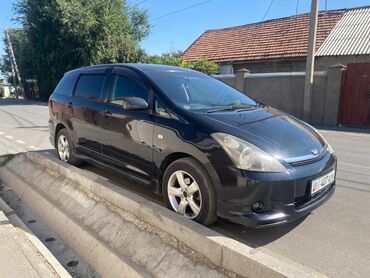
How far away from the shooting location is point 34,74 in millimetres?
31750

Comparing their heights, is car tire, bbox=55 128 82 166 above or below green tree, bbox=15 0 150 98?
below

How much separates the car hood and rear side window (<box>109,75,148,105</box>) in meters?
0.99

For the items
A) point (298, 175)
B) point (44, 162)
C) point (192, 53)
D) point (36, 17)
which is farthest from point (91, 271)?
point (36, 17)

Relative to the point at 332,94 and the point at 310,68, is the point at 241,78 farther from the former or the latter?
the point at 332,94

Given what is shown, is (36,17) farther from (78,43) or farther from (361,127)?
(361,127)

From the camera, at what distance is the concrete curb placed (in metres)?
2.54

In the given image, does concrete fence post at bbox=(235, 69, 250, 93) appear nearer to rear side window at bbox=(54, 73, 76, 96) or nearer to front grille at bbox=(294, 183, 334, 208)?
rear side window at bbox=(54, 73, 76, 96)

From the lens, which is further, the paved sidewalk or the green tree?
the green tree

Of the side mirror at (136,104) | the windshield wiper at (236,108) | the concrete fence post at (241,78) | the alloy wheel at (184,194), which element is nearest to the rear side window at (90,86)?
the side mirror at (136,104)

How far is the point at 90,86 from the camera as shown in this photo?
5.21m

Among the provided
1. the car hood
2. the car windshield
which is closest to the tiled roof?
the car windshield

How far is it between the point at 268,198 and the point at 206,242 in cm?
65

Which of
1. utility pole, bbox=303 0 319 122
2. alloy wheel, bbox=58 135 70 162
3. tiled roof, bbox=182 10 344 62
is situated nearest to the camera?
alloy wheel, bbox=58 135 70 162

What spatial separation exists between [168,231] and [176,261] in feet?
1.13
